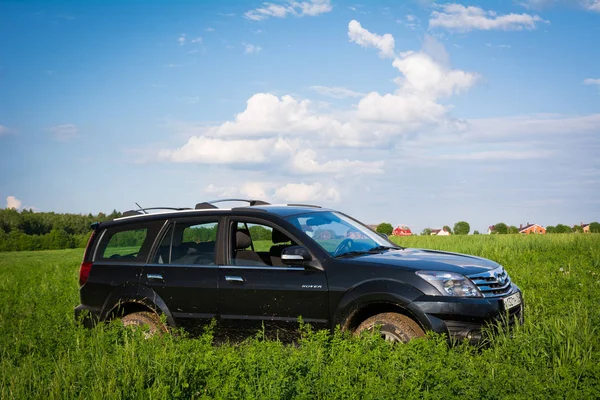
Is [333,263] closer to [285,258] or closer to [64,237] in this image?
[285,258]

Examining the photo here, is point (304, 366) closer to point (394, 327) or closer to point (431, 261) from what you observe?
point (394, 327)

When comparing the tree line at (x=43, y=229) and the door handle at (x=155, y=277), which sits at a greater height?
the tree line at (x=43, y=229)

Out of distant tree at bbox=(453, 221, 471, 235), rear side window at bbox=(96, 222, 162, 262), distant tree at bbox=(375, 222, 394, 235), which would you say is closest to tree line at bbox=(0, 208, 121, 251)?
distant tree at bbox=(375, 222, 394, 235)

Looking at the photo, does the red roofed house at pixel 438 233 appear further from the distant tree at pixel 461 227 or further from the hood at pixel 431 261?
the hood at pixel 431 261

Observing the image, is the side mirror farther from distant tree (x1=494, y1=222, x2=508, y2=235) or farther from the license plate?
distant tree (x1=494, y1=222, x2=508, y2=235)

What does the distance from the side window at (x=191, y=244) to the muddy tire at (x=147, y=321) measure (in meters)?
0.71

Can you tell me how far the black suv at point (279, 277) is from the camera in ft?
22.9

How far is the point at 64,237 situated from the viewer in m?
64.7

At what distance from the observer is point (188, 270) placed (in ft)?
27.1

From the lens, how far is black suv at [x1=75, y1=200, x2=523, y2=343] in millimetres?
6980

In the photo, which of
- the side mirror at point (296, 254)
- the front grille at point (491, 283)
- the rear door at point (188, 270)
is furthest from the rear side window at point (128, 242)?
the front grille at point (491, 283)

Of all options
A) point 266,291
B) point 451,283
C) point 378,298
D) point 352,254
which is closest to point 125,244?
point 266,291

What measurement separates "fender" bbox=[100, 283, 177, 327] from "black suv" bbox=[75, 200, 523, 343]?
1 centimetres

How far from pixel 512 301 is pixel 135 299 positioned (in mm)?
4674
